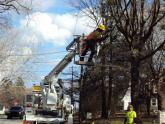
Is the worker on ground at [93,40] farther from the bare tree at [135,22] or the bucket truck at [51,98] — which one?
the bare tree at [135,22]

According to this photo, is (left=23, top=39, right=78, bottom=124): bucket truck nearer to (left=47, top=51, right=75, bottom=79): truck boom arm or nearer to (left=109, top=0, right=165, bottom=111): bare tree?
(left=47, top=51, right=75, bottom=79): truck boom arm

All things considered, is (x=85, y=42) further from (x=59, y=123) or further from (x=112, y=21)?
(x=112, y=21)

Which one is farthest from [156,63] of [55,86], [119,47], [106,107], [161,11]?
[55,86]

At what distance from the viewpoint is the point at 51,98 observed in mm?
25578

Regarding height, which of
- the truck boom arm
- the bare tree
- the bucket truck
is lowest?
the bucket truck

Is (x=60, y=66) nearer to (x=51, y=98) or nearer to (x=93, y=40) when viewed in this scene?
(x=51, y=98)

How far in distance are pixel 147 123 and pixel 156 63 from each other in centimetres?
1977

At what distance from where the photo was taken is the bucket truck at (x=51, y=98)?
23.8m

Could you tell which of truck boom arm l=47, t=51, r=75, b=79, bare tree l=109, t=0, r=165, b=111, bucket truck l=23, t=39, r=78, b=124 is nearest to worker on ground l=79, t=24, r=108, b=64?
bucket truck l=23, t=39, r=78, b=124

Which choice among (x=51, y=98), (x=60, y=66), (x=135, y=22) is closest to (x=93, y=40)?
(x=60, y=66)

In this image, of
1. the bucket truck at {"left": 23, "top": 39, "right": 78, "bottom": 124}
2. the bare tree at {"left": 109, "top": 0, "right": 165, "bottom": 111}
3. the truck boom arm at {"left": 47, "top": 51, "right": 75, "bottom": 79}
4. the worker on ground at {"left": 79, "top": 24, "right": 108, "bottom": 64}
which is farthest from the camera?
the bare tree at {"left": 109, "top": 0, "right": 165, "bottom": 111}

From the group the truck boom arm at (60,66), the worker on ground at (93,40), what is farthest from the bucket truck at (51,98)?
the worker on ground at (93,40)

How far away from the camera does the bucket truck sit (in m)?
23.8

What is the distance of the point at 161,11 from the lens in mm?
30688
